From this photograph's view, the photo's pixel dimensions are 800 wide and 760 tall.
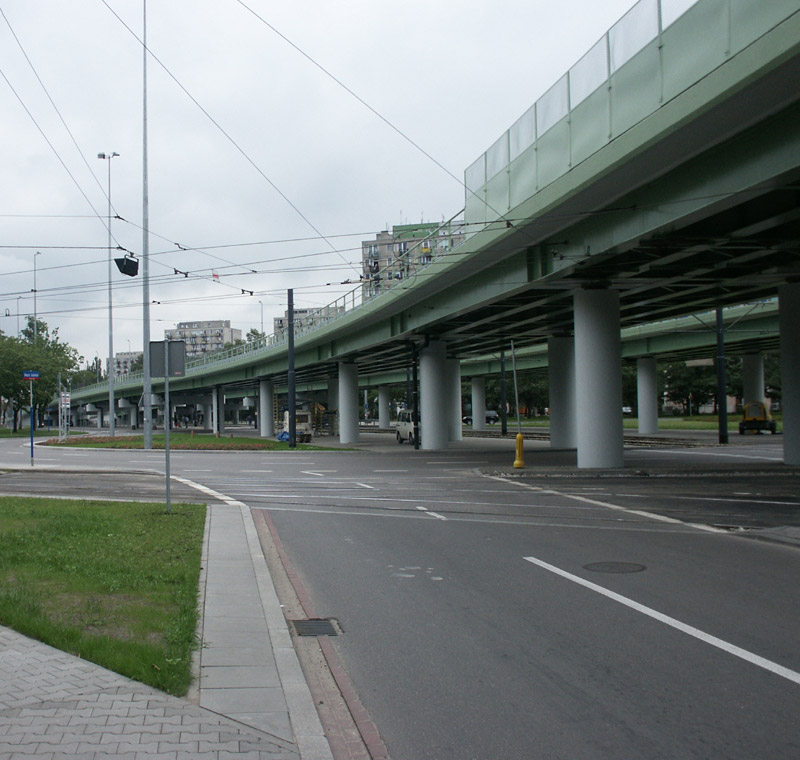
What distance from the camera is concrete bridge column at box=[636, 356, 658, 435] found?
58375 millimetres

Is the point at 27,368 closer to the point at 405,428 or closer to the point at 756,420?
the point at 405,428

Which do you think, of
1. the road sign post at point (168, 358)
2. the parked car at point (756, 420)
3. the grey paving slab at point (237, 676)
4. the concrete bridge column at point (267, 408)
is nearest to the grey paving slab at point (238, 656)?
the grey paving slab at point (237, 676)

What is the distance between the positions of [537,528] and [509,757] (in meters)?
8.99

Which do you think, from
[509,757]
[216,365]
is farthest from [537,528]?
[216,365]

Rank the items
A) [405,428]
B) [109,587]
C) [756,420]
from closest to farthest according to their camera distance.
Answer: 1. [109,587]
2. [405,428]
3. [756,420]

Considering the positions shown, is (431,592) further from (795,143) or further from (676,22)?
(676,22)

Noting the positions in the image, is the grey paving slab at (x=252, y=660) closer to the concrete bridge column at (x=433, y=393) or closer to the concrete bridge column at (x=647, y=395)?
the concrete bridge column at (x=433, y=393)

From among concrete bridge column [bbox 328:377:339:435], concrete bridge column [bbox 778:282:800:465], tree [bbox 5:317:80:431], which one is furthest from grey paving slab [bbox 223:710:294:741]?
tree [bbox 5:317:80:431]

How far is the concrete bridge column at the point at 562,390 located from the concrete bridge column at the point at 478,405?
39.4m

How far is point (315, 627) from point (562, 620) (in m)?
2.28

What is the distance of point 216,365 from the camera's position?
70.6 m

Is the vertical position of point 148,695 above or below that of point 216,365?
below

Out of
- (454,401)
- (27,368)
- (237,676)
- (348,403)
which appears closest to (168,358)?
(237,676)

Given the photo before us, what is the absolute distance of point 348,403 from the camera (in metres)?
55.2
